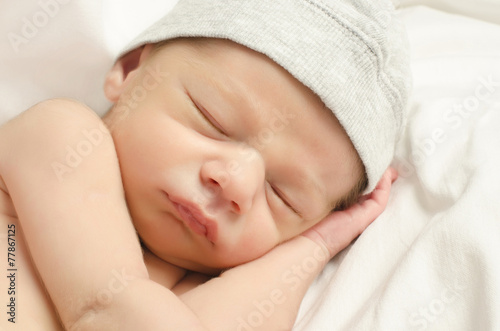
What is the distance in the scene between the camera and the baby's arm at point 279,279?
3.48 ft

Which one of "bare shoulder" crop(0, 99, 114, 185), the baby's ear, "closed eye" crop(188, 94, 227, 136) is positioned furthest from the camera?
the baby's ear

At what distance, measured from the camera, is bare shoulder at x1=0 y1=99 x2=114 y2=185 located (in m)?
1.02

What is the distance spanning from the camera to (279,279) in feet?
3.86

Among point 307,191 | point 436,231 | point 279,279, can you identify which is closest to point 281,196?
point 307,191

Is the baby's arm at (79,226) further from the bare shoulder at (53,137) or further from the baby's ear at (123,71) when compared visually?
the baby's ear at (123,71)

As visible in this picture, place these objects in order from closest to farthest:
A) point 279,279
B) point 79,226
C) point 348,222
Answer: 1. point 79,226
2. point 279,279
3. point 348,222

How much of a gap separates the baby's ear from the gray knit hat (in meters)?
0.11

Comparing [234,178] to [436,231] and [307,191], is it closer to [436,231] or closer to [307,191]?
[307,191]

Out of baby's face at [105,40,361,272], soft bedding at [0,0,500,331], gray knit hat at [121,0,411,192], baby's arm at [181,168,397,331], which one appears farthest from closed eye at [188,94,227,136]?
soft bedding at [0,0,500,331]

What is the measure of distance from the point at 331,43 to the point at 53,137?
618 millimetres

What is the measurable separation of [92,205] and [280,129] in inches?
16.6

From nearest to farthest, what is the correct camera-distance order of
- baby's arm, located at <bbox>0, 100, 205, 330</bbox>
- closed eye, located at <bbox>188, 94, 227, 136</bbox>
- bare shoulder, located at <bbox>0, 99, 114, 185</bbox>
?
1. baby's arm, located at <bbox>0, 100, 205, 330</bbox>
2. bare shoulder, located at <bbox>0, 99, 114, 185</bbox>
3. closed eye, located at <bbox>188, 94, 227, 136</bbox>

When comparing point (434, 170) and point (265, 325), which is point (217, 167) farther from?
point (434, 170)

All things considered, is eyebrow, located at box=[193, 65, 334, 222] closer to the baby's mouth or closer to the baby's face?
the baby's face
